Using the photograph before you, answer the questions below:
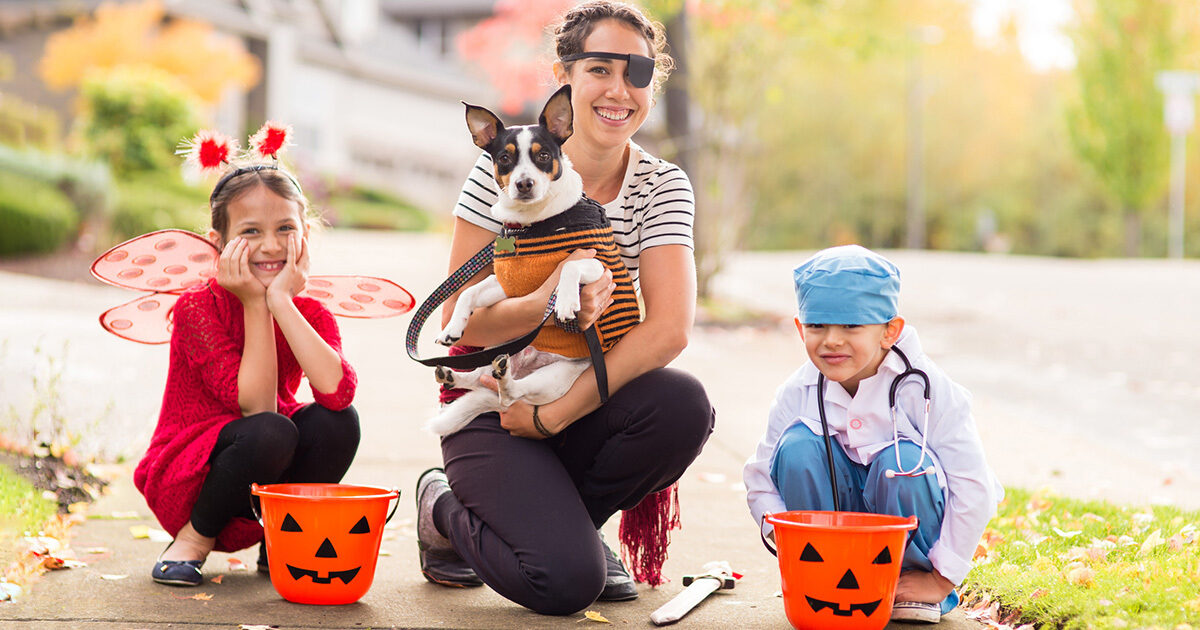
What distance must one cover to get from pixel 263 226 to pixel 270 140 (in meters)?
0.27

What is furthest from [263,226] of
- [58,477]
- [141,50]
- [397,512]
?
[141,50]

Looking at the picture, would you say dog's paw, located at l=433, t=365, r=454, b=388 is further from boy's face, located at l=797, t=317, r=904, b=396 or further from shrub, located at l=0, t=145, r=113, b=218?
shrub, located at l=0, t=145, r=113, b=218

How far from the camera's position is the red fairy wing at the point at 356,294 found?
320 centimetres

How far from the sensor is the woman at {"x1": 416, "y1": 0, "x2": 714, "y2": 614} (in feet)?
8.80

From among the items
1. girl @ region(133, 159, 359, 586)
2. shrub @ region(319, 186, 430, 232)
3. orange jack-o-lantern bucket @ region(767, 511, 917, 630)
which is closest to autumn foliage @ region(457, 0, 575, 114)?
shrub @ region(319, 186, 430, 232)

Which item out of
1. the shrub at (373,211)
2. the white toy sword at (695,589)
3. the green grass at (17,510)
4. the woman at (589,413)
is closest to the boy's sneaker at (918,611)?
the white toy sword at (695,589)

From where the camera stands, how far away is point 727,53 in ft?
38.9

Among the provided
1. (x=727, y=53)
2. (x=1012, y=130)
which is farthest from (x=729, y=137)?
(x=1012, y=130)

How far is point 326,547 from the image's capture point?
2.62 meters

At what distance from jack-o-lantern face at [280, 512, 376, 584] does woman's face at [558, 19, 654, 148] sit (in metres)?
1.16

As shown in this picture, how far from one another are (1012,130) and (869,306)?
30.4 m

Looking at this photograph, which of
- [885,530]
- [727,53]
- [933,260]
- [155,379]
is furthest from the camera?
[933,260]

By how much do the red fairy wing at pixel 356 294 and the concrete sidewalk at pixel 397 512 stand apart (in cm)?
74

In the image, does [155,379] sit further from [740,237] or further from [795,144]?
[795,144]
